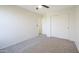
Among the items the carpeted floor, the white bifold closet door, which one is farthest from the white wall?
the white bifold closet door

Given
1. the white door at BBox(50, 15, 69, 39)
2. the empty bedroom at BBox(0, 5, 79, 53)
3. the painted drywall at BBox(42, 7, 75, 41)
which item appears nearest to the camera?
the empty bedroom at BBox(0, 5, 79, 53)

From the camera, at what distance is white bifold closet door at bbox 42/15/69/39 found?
254 inches

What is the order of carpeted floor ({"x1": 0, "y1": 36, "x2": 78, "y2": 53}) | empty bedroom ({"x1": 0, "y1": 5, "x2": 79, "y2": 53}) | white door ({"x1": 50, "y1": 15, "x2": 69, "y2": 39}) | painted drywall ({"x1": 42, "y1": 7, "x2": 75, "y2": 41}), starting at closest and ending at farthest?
carpeted floor ({"x1": 0, "y1": 36, "x2": 78, "y2": 53}) → empty bedroom ({"x1": 0, "y1": 5, "x2": 79, "y2": 53}) → painted drywall ({"x1": 42, "y1": 7, "x2": 75, "y2": 41}) → white door ({"x1": 50, "y1": 15, "x2": 69, "y2": 39})

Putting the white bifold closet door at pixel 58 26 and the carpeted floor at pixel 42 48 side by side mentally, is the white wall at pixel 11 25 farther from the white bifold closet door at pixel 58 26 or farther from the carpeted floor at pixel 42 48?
the white bifold closet door at pixel 58 26

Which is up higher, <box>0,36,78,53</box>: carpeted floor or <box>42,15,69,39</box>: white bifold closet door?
<box>42,15,69,39</box>: white bifold closet door

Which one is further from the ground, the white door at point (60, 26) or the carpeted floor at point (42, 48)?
the white door at point (60, 26)

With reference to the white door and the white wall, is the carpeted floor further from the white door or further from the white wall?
the white door

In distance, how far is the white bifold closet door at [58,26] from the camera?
6.45m

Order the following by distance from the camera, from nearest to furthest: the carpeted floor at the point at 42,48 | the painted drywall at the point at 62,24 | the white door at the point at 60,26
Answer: the carpeted floor at the point at 42,48 < the painted drywall at the point at 62,24 < the white door at the point at 60,26

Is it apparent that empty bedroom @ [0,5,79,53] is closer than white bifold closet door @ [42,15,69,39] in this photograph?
Yes

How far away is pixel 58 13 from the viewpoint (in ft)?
23.4

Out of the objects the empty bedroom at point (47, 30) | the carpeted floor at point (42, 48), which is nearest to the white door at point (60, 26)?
the empty bedroom at point (47, 30)
